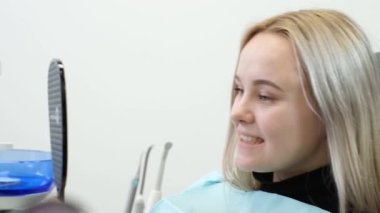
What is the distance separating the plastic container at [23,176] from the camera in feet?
2.09

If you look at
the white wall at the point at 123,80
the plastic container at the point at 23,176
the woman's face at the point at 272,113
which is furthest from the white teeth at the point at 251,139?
the white wall at the point at 123,80

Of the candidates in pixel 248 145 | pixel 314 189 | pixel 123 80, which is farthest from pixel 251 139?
pixel 123 80

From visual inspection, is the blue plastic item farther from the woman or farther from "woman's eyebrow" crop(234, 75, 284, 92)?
"woman's eyebrow" crop(234, 75, 284, 92)

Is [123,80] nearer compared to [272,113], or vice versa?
[272,113]

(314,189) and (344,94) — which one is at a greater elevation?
(344,94)

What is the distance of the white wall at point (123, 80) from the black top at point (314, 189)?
565mm

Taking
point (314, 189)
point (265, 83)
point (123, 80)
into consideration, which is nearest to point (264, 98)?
point (265, 83)

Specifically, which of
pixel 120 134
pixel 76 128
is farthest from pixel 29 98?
pixel 120 134

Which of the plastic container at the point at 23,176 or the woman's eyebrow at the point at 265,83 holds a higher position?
the woman's eyebrow at the point at 265,83

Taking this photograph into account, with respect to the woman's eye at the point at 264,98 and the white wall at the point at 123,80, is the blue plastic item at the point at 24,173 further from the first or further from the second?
the white wall at the point at 123,80

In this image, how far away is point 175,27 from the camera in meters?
1.36

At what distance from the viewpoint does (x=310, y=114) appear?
0.71 metres

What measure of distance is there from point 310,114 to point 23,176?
45 cm

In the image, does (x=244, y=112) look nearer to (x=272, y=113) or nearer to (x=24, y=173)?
(x=272, y=113)
